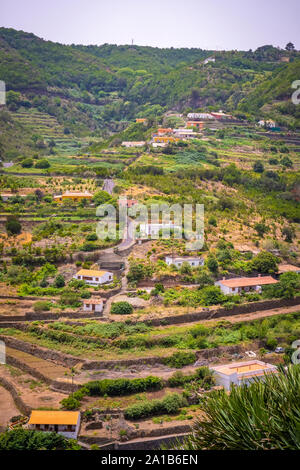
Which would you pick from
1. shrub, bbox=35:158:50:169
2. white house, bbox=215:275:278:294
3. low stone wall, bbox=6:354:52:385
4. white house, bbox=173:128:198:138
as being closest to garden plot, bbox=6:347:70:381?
low stone wall, bbox=6:354:52:385

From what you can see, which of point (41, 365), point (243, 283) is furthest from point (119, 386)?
point (243, 283)

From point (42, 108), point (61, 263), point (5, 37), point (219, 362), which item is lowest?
point (219, 362)

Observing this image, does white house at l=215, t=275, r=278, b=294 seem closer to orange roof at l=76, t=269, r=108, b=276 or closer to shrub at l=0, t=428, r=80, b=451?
orange roof at l=76, t=269, r=108, b=276

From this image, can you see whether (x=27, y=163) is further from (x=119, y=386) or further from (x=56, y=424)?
(x=56, y=424)

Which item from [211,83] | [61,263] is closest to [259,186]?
[61,263]

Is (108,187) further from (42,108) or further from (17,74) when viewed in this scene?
(17,74)

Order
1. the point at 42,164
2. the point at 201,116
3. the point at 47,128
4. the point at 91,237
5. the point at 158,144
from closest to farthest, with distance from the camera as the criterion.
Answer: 1. the point at 91,237
2. the point at 42,164
3. the point at 158,144
4. the point at 201,116
5. the point at 47,128
